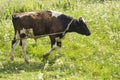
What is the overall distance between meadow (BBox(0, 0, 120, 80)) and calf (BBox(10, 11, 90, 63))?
514 millimetres

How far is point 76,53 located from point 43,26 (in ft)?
5.02

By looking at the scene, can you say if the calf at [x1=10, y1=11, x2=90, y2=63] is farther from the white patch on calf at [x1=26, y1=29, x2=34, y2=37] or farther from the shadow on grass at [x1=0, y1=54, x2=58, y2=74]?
the shadow on grass at [x1=0, y1=54, x2=58, y2=74]

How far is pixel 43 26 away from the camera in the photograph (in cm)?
1242

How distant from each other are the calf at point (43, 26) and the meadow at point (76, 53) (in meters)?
0.51

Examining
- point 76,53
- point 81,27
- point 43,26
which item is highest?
point 43,26

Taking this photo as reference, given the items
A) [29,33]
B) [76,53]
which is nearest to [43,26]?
[29,33]

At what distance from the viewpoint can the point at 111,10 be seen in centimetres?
1764

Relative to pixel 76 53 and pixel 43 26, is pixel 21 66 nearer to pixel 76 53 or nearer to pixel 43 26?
pixel 43 26

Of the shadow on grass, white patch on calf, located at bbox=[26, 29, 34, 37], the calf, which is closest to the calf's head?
the calf

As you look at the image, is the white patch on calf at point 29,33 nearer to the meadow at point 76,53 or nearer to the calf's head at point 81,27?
the meadow at point 76,53

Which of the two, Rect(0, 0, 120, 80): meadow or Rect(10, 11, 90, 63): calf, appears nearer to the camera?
Rect(0, 0, 120, 80): meadow

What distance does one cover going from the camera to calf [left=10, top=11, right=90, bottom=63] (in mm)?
11930

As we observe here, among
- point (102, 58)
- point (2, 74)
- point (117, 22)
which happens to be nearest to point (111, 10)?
point (117, 22)

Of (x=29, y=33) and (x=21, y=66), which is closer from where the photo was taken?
(x=21, y=66)
